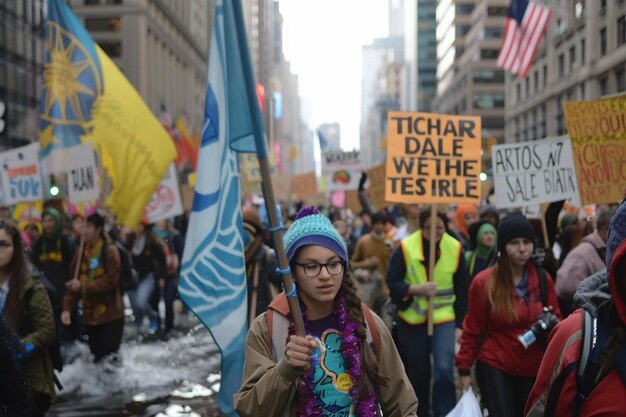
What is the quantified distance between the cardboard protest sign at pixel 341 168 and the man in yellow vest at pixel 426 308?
1451 cm

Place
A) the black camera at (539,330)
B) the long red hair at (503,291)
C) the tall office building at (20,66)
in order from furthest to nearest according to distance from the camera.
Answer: the tall office building at (20,66) → the long red hair at (503,291) → the black camera at (539,330)

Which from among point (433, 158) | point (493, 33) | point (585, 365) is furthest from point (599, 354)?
point (493, 33)

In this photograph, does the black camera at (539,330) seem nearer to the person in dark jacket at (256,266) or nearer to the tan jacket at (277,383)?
the tan jacket at (277,383)

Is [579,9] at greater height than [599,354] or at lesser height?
greater

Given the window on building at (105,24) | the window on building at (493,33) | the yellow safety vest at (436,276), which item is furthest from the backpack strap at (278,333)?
the window on building at (493,33)

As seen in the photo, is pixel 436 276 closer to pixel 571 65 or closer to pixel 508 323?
pixel 508 323

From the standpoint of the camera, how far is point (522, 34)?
77.0 ft

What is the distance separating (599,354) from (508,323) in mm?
2820

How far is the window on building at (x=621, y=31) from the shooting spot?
114ft

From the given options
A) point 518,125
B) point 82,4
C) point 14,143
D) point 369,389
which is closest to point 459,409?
point 369,389

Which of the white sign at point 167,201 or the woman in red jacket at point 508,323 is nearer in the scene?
the woman in red jacket at point 508,323

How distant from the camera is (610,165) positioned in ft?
25.7

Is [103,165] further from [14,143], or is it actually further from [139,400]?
[14,143]

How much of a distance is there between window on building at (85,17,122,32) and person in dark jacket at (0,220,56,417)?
55703 mm
